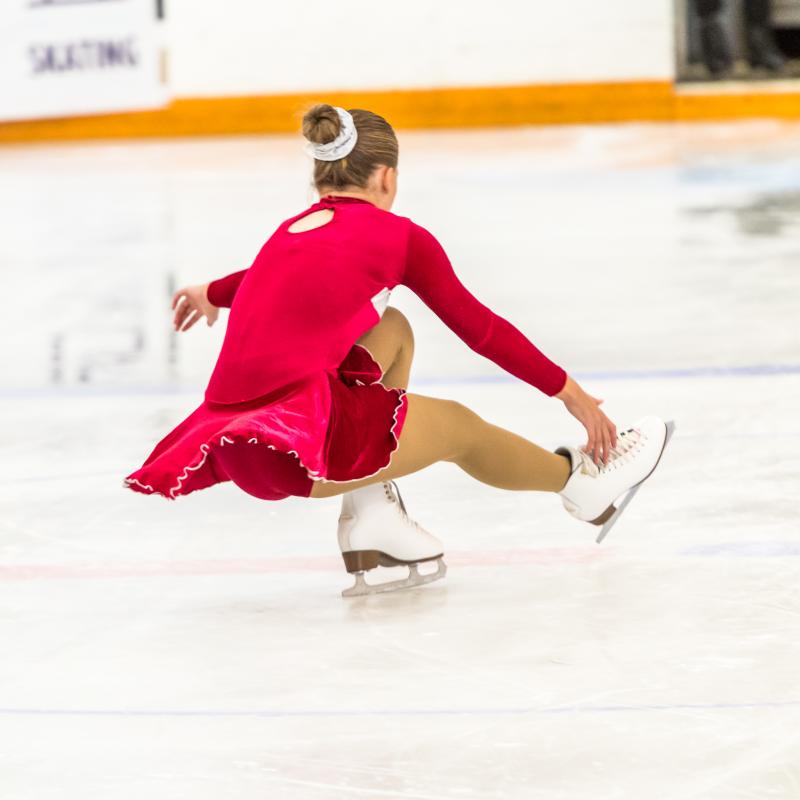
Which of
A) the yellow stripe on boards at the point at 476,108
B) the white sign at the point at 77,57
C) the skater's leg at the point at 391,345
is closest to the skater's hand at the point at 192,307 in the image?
the skater's leg at the point at 391,345

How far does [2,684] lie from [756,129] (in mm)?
9071

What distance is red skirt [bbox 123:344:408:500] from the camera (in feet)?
7.78

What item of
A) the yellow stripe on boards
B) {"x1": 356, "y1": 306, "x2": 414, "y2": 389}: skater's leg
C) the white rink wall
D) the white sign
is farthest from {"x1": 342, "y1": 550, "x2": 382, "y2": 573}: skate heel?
the white rink wall

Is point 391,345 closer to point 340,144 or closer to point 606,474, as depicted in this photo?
point 340,144

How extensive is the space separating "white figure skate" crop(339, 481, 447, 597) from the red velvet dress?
0.18 metres

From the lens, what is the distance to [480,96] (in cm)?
1148

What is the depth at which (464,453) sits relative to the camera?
2.60m

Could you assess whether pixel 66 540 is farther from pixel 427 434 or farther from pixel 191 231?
Answer: pixel 191 231

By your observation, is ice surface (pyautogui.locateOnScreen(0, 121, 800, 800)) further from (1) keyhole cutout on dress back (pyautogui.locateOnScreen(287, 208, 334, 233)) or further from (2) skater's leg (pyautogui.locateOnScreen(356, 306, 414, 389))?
(1) keyhole cutout on dress back (pyautogui.locateOnScreen(287, 208, 334, 233))

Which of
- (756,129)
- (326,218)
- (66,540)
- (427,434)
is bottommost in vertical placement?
(756,129)

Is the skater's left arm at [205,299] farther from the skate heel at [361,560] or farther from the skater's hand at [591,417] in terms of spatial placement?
the skater's hand at [591,417]

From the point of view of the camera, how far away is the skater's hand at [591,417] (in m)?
2.50

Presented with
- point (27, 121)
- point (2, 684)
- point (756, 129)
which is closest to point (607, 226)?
point (756, 129)

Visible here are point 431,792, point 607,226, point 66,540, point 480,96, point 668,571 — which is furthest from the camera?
point 480,96
